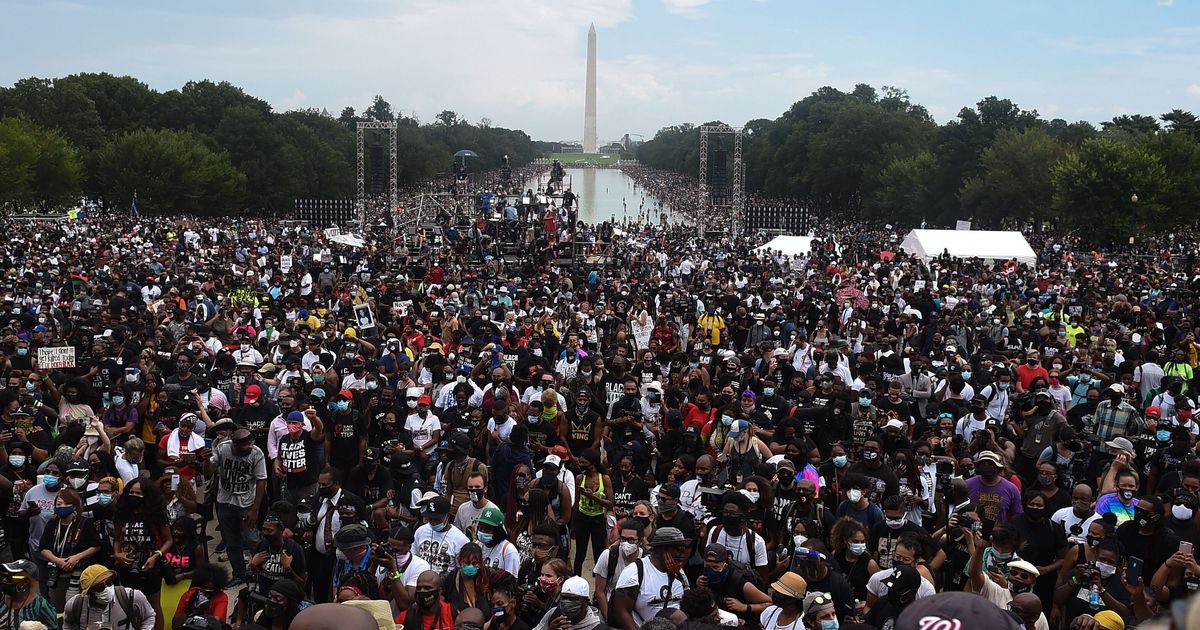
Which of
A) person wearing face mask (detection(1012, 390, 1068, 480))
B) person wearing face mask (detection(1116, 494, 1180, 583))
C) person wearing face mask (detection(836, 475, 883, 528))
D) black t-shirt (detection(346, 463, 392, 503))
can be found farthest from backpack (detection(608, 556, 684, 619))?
person wearing face mask (detection(1012, 390, 1068, 480))

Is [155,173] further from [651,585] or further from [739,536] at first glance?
[651,585]

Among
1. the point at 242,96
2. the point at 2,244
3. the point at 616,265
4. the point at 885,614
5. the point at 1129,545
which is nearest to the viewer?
the point at 885,614

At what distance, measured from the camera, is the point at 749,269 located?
101ft

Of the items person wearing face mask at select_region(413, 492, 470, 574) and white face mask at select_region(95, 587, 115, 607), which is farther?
person wearing face mask at select_region(413, 492, 470, 574)

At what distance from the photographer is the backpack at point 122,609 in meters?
6.54

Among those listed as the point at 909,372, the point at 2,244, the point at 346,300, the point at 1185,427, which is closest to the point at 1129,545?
the point at 1185,427

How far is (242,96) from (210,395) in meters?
87.1

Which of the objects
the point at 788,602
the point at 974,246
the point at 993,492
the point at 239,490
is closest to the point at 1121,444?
the point at 993,492

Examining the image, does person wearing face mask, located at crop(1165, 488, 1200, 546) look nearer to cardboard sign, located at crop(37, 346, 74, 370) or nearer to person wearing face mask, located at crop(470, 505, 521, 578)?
person wearing face mask, located at crop(470, 505, 521, 578)

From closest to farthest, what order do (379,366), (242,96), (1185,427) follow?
(1185,427), (379,366), (242,96)

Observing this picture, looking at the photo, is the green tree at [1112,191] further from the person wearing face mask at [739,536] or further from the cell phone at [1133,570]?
the person wearing face mask at [739,536]

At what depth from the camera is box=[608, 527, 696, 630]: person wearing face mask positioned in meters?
6.47

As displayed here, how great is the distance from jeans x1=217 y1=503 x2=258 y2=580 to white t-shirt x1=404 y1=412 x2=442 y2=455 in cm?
171

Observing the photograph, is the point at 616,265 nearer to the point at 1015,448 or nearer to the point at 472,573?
the point at 1015,448
